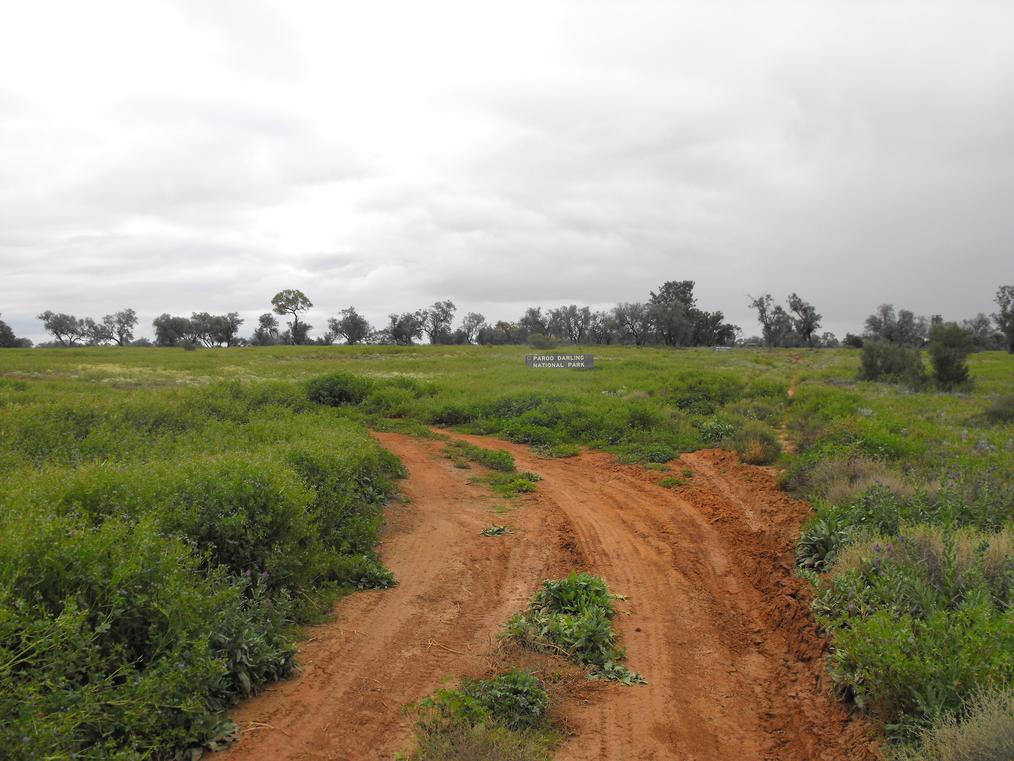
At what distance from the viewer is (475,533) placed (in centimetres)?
846

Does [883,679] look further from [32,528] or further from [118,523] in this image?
[32,528]

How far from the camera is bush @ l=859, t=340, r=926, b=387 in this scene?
2686 cm

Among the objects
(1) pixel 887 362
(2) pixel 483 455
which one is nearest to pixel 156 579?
(2) pixel 483 455

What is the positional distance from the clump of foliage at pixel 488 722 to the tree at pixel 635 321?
253ft

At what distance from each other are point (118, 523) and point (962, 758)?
215 inches

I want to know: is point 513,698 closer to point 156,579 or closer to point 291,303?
point 156,579

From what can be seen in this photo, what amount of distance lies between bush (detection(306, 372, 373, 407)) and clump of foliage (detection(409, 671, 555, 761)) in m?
15.3

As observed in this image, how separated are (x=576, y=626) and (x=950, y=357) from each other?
25.8 m

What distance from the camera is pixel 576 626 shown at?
5.51 metres

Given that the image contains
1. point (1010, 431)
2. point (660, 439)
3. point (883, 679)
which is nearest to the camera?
point (883, 679)

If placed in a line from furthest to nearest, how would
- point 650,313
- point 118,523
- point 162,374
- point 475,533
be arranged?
point 650,313, point 162,374, point 475,533, point 118,523

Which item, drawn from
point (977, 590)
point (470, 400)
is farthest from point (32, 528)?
point (470, 400)

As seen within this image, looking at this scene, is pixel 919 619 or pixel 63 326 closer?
pixel 919 619

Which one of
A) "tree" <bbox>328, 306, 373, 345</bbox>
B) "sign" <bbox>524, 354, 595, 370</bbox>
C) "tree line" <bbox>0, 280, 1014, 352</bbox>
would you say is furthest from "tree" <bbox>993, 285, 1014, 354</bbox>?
"tree" <bbox>328, 306, 373, 345</bbox>
